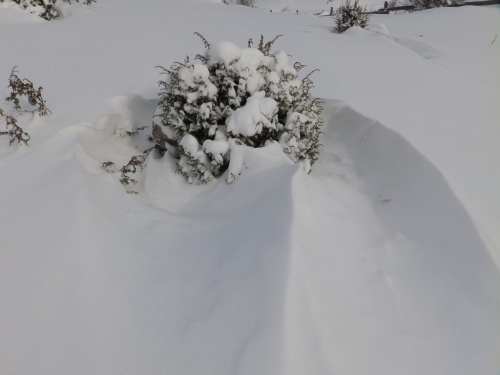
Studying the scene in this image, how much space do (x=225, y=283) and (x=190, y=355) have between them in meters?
0.43

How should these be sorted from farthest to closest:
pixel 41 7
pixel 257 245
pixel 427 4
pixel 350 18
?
pixel 427 4 → pixel 350 18 → pixel 41 7 → pixel 257 245

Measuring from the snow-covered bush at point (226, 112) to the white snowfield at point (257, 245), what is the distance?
23cm

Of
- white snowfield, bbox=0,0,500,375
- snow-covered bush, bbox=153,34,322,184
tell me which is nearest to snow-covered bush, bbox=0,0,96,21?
white snowfield, bbox=0,0,500,375

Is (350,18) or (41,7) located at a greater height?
(41,7)

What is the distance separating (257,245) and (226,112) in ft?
5.01

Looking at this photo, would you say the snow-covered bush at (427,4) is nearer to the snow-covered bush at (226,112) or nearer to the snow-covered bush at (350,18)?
the snow-covered bush at (350,18)

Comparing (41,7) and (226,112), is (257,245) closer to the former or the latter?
(226,112)

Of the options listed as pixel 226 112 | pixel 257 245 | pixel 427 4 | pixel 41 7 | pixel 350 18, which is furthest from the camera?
pixel 427 4

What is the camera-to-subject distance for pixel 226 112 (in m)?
3.07

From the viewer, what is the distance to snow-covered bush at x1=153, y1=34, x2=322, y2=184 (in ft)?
9.68

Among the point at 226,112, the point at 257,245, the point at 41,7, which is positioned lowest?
the point at 257,245

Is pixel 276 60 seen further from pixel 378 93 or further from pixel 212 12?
pixel 212 12

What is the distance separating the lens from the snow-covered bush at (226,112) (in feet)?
9.68

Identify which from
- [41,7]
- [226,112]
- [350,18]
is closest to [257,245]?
[226,112]
